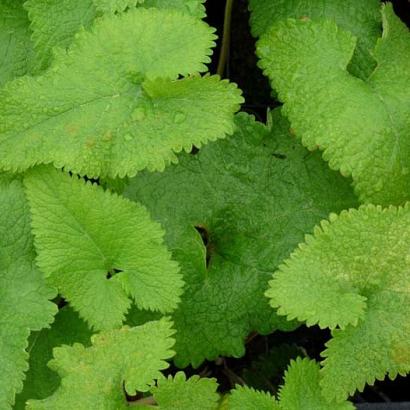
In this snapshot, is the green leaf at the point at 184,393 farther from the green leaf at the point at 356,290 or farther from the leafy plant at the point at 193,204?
the green leaf at the point at 356,290

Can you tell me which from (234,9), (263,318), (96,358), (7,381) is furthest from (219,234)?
(234,9)

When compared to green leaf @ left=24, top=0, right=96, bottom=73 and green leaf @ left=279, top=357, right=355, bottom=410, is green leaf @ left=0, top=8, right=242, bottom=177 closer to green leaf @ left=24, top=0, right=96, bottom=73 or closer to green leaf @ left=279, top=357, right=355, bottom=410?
green leaf @ left=24, top=0, right=96, bottom=73

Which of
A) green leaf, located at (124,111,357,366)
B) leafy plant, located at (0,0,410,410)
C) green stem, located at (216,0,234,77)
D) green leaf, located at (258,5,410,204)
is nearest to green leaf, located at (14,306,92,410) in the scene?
leafy plant, located at (0,0,410,410)

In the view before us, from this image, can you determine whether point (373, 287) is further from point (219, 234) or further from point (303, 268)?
point (219, 234)

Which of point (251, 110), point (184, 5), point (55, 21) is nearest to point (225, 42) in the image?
point (251, 110)

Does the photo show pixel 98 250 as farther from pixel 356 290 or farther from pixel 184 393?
pixel 356 290

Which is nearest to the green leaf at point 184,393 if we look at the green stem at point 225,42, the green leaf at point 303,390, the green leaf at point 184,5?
the green leaf at point 303,390
